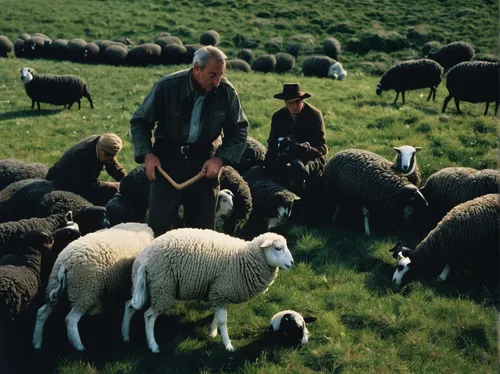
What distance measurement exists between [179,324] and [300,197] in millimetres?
3194

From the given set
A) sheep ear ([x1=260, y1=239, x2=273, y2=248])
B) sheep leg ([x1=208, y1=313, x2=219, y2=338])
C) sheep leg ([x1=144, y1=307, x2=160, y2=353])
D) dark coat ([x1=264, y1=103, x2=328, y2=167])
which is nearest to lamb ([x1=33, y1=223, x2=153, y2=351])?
sheep leg ([x1=144, y1=307, x2=160, y2=353])

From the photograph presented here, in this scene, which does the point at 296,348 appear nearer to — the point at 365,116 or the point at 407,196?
the point at 407,196

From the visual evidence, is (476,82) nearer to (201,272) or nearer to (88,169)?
(88,169)

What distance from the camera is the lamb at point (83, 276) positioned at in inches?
204

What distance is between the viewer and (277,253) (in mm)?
5242

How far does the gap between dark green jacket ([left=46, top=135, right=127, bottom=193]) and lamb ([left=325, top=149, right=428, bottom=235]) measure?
3.33 metres

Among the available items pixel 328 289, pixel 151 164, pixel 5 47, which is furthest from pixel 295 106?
pixel 5 47

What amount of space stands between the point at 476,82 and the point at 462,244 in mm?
7182

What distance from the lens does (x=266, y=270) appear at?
17.6 ft

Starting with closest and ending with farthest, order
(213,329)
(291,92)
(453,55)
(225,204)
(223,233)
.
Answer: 1. (213,329)
2. (223,233)
3. (225,204)
4. (291,92)
5. (453,55)

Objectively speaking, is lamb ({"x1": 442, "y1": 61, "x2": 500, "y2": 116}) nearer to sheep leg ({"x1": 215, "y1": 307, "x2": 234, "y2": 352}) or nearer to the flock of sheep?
the flock of sheep

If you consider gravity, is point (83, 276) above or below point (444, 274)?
above

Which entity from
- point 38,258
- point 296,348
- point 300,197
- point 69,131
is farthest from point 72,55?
point 296,348

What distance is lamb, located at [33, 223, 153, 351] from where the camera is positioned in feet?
17.0
